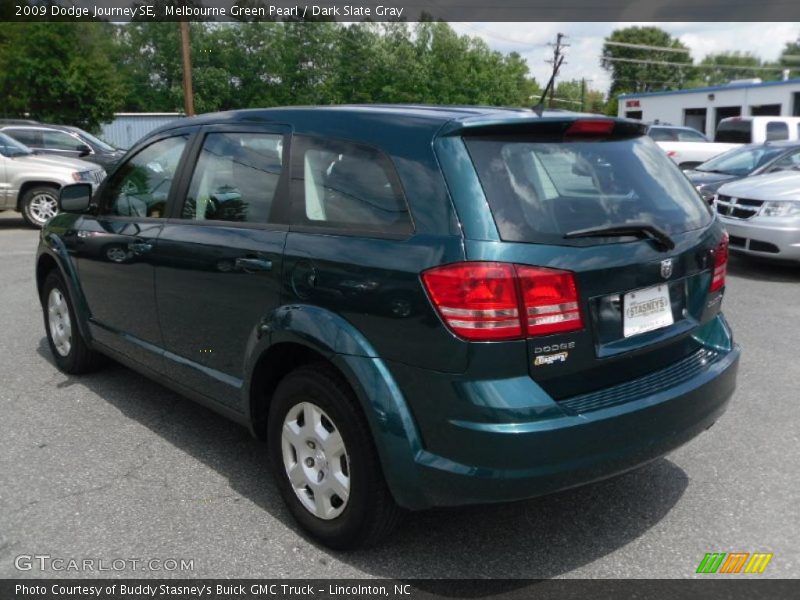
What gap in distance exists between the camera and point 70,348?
5301 mm

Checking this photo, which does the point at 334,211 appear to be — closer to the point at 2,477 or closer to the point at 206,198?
the point at 206,198

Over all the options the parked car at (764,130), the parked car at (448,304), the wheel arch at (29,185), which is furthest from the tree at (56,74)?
the parked car at (448,304)

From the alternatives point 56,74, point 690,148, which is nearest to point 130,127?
point 56,74

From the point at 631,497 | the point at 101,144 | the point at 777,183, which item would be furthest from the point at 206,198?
the point at 101,144

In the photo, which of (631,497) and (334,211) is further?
(631,497)

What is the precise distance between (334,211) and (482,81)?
6230cm

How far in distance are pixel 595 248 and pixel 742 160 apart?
10.4 metres

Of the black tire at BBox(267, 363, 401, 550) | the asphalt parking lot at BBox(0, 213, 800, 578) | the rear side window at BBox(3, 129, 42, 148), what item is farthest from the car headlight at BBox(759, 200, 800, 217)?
the rear side window at BBox(3, 129, 42, 148)

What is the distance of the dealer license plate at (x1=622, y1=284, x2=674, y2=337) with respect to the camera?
289cm

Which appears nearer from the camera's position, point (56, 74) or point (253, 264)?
point (253, 264)

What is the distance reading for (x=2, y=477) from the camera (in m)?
3.82

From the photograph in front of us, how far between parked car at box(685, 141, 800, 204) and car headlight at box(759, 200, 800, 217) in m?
1.45

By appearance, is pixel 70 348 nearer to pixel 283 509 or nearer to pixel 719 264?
pixel 283 509

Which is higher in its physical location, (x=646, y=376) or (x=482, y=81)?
(x=482, y=81)
